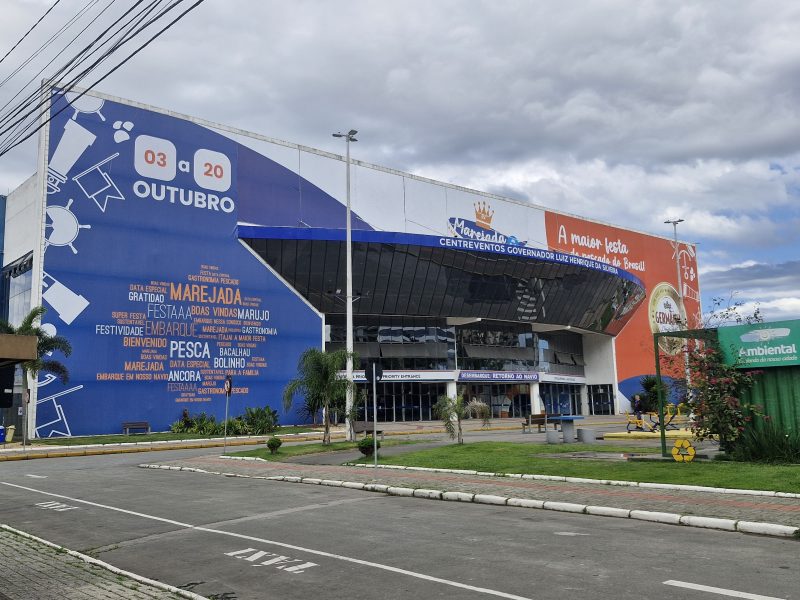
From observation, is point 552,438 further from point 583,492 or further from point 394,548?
point 394,548

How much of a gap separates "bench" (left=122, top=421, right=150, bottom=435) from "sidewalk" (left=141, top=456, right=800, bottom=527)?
23.6 meters

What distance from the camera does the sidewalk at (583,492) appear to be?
10.5m

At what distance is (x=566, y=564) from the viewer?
7.77 metres

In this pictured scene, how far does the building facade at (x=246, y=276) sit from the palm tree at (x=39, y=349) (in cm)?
180

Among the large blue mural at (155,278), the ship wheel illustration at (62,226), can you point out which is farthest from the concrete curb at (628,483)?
the ship wheel illustration at (62,226)

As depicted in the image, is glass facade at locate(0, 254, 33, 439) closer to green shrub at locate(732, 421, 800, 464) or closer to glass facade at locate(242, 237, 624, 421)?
glass facade at locate(242, 237, 624, 421)

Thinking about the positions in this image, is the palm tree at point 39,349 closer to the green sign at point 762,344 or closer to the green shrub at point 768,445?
the green sign at point 762,344

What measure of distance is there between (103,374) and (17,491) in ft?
84.1

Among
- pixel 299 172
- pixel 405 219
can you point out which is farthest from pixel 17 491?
pixel 405 219

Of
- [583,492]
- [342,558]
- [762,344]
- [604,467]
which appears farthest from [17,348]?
[762,344]

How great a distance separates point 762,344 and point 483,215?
5319 centimetres

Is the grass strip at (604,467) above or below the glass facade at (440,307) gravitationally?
below

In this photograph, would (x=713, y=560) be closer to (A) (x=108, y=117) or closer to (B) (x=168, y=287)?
(B) (x=168, y=287)

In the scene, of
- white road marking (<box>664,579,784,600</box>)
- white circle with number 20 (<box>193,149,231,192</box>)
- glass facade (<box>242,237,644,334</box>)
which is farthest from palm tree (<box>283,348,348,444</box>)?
white circle with number 20 (<box>193,149,231,192</box>)
